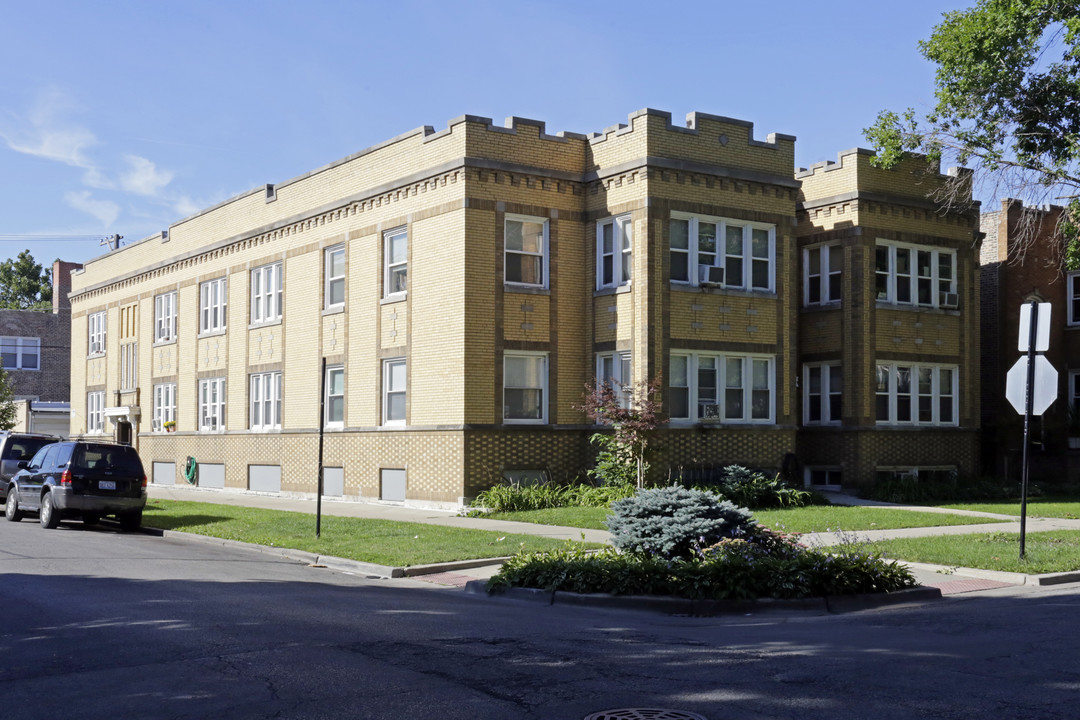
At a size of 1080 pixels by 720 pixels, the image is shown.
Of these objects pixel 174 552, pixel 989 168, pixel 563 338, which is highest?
pixel 989 168

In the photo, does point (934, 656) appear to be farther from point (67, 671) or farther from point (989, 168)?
point (989, 168)

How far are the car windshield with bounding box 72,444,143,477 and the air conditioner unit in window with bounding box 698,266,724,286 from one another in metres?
12.3

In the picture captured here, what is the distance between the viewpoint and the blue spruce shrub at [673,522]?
523 inches

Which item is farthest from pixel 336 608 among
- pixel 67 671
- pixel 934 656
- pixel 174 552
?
pixel 174 552

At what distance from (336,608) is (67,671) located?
3397 millimetres

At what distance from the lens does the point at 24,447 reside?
2530 cm

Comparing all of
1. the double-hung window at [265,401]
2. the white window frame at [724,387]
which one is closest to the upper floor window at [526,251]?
the white window frame at [724,387]

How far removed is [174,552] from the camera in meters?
17.5

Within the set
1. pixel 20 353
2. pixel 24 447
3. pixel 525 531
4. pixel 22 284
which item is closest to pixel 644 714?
pixel 525 531

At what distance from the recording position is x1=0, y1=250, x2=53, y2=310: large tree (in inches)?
3290

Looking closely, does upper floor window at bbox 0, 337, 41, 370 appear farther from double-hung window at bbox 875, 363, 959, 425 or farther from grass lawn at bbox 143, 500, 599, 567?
double-hung window at bbox 875, 363, 959, 425

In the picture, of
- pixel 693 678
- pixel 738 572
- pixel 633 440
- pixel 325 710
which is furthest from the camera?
pixel 633 440

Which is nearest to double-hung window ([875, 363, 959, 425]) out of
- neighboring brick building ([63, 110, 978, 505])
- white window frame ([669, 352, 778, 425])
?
neighboring brick building ([63, 110, 978, 505])

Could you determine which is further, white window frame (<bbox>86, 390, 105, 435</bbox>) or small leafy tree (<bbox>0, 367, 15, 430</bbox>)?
small leafy tree (<bbox>0, 367, 15, 430</bbox>)
